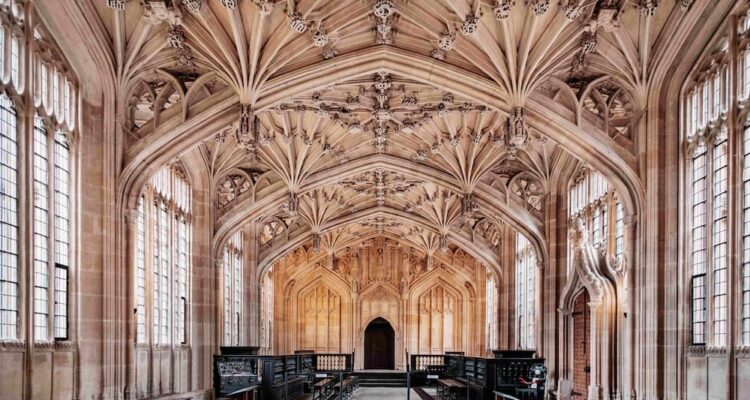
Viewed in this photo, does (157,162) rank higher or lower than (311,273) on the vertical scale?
higher

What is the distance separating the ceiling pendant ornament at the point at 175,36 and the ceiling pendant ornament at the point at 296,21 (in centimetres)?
249

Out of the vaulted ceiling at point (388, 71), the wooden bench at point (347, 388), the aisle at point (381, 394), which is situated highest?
the vaulted ceiling at point (388, 71)

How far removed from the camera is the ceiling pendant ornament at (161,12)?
16.0 metres

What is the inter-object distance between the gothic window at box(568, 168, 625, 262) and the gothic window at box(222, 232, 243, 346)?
12.9 m

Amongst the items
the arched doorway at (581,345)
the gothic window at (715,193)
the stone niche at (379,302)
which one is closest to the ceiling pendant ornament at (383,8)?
the gothic window at (715,193)

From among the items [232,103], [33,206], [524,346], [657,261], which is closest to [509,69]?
[657,261]

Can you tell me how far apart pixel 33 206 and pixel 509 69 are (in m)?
10.7

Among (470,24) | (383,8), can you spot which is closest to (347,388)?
(383,8)

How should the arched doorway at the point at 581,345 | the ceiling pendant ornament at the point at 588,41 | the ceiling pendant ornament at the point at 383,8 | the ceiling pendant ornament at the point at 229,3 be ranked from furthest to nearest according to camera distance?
the arched doorway at the point at 581,345
the ceiling pendant ornament at the point at 588,41
the ceiling pendant ornament at the point at 383,8
the ceiling pendant ornament at the point at 229,3

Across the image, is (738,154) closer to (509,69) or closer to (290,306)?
(509,69)

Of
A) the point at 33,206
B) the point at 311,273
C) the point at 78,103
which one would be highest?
the point at 78,103

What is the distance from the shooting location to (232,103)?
20.0 metres

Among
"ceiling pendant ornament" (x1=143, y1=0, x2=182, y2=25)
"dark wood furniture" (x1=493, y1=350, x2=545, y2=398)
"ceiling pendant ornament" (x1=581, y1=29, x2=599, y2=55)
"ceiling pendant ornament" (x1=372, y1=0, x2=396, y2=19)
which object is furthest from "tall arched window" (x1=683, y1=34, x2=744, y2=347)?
"ceiling pendant ornament" (x1=143, y1=0, x2=182, y2=25)

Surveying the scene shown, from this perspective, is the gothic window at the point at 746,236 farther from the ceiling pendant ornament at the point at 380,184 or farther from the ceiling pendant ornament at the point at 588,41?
the ceiling pendant ornament at the point at 380,184
